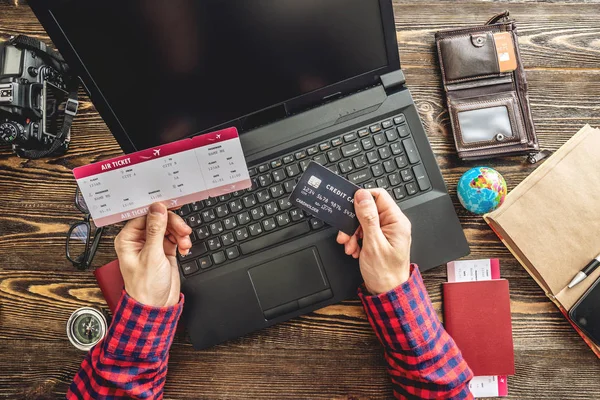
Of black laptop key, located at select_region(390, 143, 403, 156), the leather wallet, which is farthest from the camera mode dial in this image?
the leather wallet

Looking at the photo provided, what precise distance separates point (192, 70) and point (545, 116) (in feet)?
2.70

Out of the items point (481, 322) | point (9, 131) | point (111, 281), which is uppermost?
point (9, 131)

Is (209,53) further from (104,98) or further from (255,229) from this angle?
(255,229)

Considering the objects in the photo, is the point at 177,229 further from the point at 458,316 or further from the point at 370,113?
the point at 458,316

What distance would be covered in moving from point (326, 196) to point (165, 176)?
31cm

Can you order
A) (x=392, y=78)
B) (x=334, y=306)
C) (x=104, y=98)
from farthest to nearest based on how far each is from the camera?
(x=334, y=306)
(x=392, y=78)
(x=104, y=98)

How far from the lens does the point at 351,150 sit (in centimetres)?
92

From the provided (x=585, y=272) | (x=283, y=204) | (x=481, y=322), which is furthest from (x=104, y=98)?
(x=585, y=272)

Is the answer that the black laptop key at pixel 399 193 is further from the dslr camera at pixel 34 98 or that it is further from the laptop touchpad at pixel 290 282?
the dslr camera at pixel 34 98

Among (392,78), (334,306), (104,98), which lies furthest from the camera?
(334,306)

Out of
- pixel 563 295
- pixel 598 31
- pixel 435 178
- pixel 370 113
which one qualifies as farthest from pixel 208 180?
pixel 598 31

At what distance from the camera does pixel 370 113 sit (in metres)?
0.92

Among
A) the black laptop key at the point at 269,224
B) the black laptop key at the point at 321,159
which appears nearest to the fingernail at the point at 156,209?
the black laptop key at the point at 269,224

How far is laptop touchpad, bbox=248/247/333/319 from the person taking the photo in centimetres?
93
